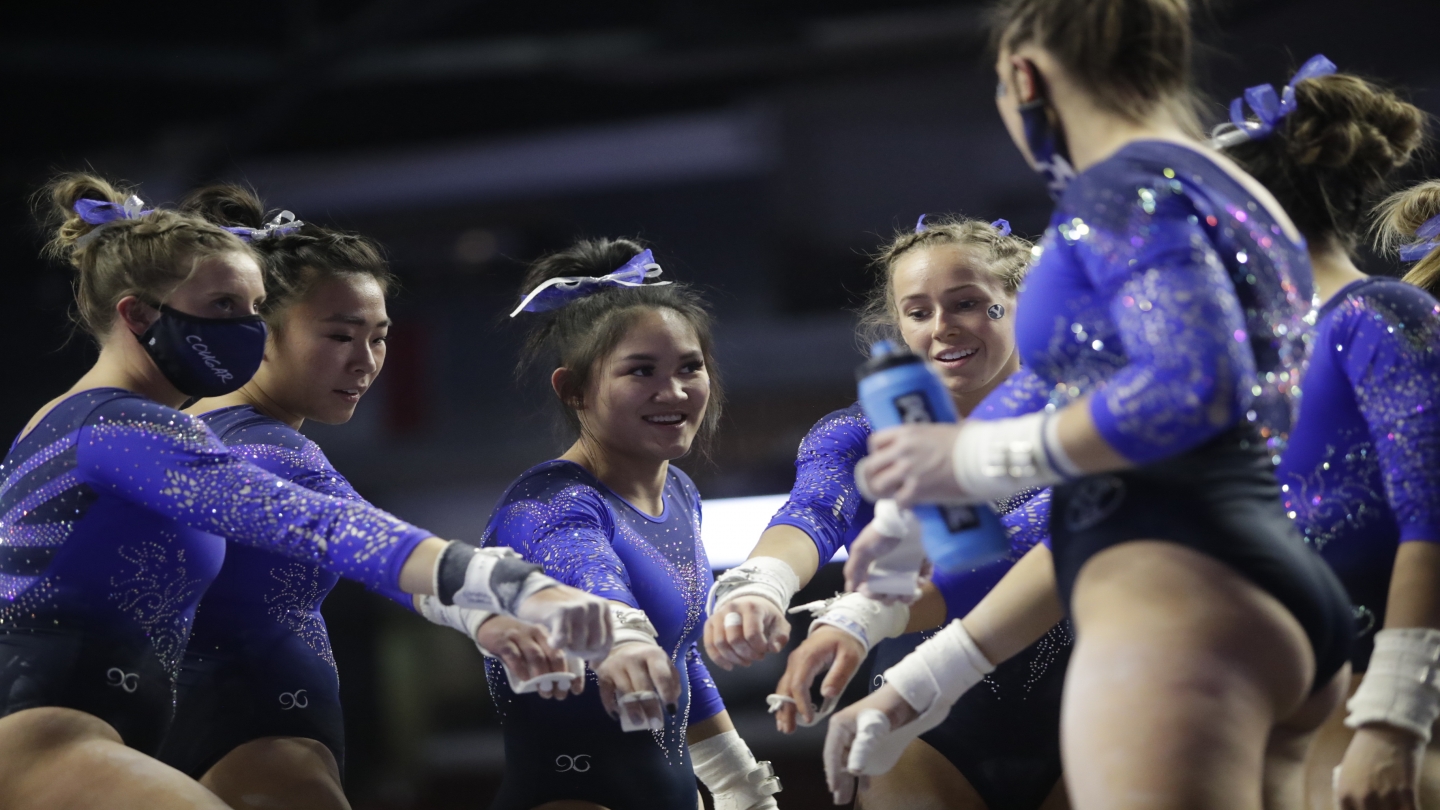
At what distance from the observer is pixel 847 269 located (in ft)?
16.8

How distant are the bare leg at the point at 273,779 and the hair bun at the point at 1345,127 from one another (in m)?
1.63

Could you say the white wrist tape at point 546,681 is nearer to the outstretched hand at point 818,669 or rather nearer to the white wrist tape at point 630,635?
the white wrist tape at point 630,635

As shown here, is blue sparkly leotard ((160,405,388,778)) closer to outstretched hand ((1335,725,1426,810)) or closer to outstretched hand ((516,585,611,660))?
outstretched hand ((516,585,611,660))

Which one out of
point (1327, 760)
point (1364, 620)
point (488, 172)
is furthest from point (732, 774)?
point (488, 172)

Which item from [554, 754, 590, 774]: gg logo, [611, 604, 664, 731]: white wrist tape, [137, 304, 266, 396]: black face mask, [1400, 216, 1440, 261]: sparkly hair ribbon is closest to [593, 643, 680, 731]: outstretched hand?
[611, 604, 664, 731]: white wrist tape

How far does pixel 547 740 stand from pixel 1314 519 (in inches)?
44.3

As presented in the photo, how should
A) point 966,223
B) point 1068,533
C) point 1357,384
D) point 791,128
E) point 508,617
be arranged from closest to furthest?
point 1068,533 < point 1357,384 < point 508,617 < point 966,223 < point 791,128

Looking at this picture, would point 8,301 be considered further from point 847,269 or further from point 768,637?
point 768,637

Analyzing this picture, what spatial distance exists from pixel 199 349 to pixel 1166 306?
130 cm

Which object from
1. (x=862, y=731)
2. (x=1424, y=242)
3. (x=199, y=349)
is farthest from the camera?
(x=1424, y=242)

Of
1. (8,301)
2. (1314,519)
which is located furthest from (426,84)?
(1314,519)

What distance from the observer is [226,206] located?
7.52 feet

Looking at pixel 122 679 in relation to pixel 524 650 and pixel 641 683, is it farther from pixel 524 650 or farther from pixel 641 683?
pixel 641 683

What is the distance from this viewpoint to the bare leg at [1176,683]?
1.02 m
